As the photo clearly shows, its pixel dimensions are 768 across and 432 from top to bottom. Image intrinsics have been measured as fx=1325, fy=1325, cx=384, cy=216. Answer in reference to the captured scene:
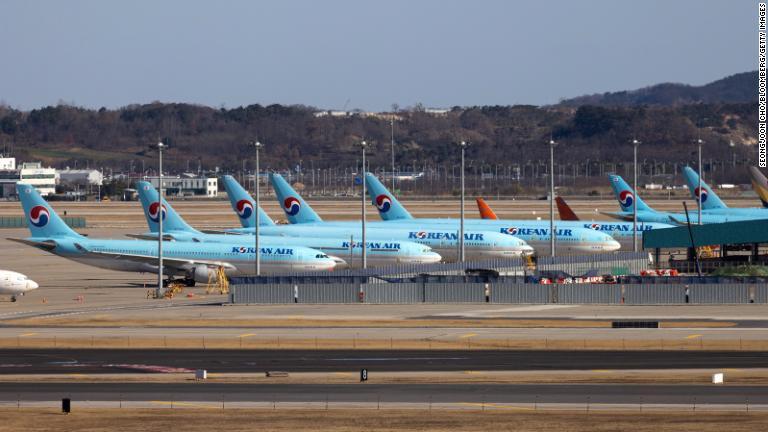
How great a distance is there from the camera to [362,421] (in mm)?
41125

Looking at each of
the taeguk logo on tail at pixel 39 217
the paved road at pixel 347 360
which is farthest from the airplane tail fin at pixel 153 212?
the paved road at pixel 347 360

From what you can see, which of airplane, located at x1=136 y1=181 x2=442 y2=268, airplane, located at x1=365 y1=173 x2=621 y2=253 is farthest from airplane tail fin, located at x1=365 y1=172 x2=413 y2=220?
airplane, located at x1=136 y1=181 x2=442 y2=268

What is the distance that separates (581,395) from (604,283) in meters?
36.0

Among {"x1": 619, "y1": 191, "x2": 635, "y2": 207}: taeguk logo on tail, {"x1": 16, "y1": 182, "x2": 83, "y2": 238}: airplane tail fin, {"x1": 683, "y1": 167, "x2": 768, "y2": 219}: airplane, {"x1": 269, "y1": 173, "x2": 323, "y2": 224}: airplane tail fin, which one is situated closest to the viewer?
{"x1": 16, "y1": 182, "x2": 83, "y2": 238}: airplane tail fin

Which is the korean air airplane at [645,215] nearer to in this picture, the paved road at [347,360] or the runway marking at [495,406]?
the paved road at [347,360]

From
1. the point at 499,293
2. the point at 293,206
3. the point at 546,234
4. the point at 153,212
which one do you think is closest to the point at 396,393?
the point at 499,293

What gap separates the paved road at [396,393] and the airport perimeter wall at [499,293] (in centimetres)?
3163

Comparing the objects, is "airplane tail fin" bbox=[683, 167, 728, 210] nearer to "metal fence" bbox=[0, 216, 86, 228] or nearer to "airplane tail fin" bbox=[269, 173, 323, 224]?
"airplane tail fin" bbox=[269, 173, 323, 224]

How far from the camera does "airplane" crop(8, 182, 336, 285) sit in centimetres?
9375

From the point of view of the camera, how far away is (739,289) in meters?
78.4

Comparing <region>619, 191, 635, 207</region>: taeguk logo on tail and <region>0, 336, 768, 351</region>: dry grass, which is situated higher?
<region>619, 191, 635, 207</region>: taeguk logo on tail

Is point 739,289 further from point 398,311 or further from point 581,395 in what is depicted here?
point 581,395

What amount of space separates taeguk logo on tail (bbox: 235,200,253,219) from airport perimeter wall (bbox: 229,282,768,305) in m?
37.1

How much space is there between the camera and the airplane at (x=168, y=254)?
308 ft
